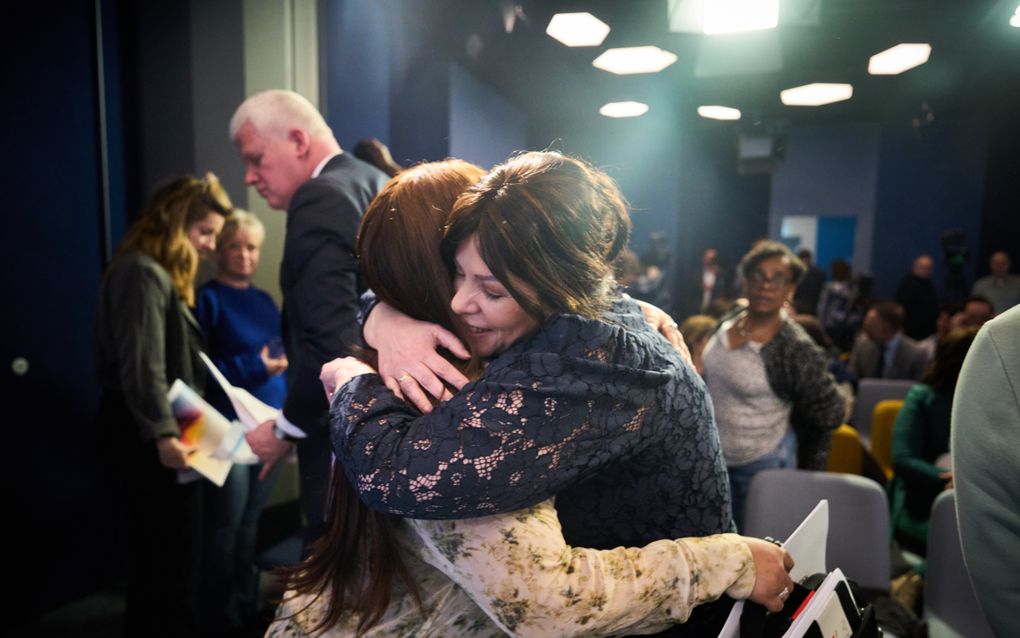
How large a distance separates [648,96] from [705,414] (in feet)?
1.79

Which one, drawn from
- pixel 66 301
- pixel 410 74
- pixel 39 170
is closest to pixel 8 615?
pixel 66 301

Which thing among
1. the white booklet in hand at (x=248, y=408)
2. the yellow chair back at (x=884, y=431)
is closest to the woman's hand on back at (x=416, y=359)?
the white booklet in hand at (x=248, y=408)

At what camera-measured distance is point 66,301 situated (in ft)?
8.32

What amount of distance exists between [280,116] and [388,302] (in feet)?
3.15

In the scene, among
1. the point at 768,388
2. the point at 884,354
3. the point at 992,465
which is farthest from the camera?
the point at 884,354

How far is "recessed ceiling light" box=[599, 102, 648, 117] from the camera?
111cm

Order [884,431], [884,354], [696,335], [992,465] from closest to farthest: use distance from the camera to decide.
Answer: [992,465] → [696,335] → [884,431] → [884,354]

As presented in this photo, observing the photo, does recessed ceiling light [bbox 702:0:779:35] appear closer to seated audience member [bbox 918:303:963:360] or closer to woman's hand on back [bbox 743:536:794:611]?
seated audience member [bbox 918:303:963:360]

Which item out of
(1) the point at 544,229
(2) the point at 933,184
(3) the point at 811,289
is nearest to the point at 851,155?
(2) the point at 933,184

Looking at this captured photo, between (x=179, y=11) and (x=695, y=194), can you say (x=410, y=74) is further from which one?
(x=179, y=11)

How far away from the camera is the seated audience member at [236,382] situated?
2.38m

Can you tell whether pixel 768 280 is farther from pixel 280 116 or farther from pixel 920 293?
pixel 280 116

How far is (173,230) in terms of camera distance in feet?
7.07

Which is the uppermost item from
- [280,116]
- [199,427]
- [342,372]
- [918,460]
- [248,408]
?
[280,116]
